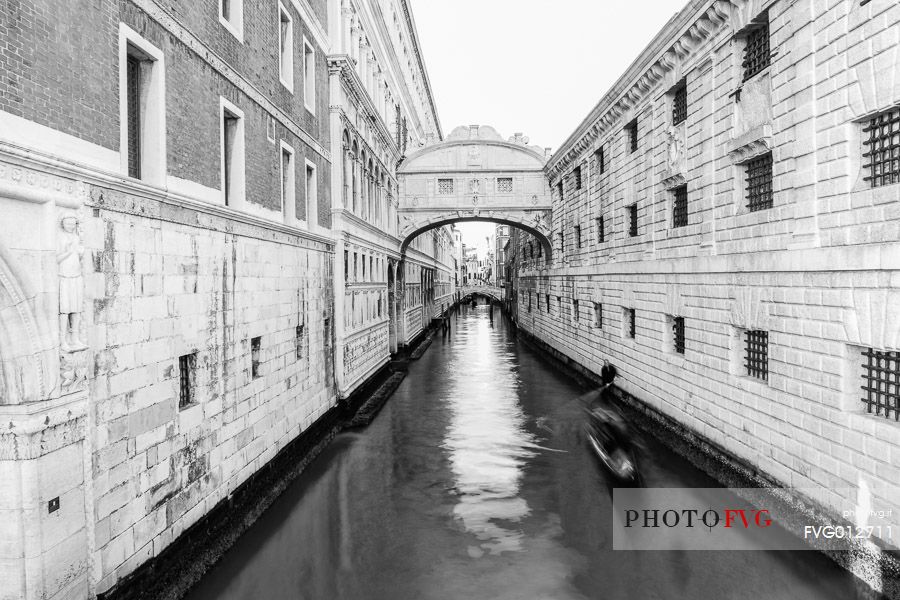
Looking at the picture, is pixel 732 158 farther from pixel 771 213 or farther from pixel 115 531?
pixel 115 531

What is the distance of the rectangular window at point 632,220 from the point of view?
16984 mm

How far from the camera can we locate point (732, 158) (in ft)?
35.0

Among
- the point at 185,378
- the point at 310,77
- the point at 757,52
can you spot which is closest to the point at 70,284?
the point at 185,378

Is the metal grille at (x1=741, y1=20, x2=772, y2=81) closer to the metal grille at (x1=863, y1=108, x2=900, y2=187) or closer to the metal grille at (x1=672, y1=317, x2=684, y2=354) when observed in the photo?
the metal grille at (x1=863, y1=108, x2=900, y2=187)

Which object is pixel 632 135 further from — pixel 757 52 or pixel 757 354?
pixel 757 354

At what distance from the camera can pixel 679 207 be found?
537 inches

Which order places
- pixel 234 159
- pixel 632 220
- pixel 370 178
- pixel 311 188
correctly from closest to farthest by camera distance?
pixel 234 159 < pixel 311 188 < pixel 632 220 < pixel 370 178

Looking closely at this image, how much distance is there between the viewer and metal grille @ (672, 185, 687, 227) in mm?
13312

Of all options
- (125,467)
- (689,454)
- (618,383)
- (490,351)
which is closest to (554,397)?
(618,383)

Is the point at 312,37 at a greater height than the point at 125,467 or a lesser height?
greater

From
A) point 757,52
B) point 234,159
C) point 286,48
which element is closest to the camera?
point 234,159

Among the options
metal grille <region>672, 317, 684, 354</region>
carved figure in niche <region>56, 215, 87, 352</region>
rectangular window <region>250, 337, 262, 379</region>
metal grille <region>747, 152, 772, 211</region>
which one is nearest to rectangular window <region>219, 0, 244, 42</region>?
rectangular window <region>250, 337, 262, 379</region>

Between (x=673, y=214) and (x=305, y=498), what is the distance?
10.3 meters

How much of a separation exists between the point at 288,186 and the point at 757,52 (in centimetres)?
932
